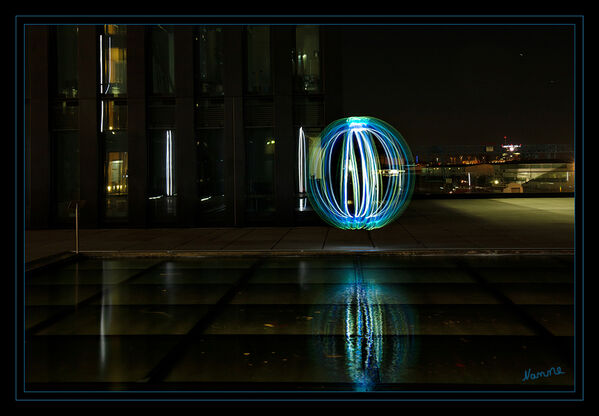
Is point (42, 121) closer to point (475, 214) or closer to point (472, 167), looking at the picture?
point (475, 214)

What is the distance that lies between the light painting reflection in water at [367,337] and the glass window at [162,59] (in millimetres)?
14597

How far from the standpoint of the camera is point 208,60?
21344 mm

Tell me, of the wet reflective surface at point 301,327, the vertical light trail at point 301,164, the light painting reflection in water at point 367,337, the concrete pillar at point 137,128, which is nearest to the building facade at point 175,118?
the concrete pillar at point 137,128

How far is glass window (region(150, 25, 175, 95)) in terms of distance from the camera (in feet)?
70.3

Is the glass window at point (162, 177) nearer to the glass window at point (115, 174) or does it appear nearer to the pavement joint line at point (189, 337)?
the glass window at point (115, 174)

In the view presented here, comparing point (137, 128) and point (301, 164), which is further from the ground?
point (137, 128)

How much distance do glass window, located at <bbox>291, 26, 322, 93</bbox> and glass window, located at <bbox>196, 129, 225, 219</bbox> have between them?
364cm

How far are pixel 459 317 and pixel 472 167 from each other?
36.1 m

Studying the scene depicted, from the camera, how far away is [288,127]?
20812mm

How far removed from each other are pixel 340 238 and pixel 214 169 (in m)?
6.77

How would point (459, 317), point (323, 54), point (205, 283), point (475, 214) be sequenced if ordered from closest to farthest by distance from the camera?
point (459, 317) < point (205, 283) < point (323, 54) < point (475, 214)

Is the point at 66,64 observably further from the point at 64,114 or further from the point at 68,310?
the point at 68,310

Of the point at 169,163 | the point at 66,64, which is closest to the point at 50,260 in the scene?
the point at 169,163
